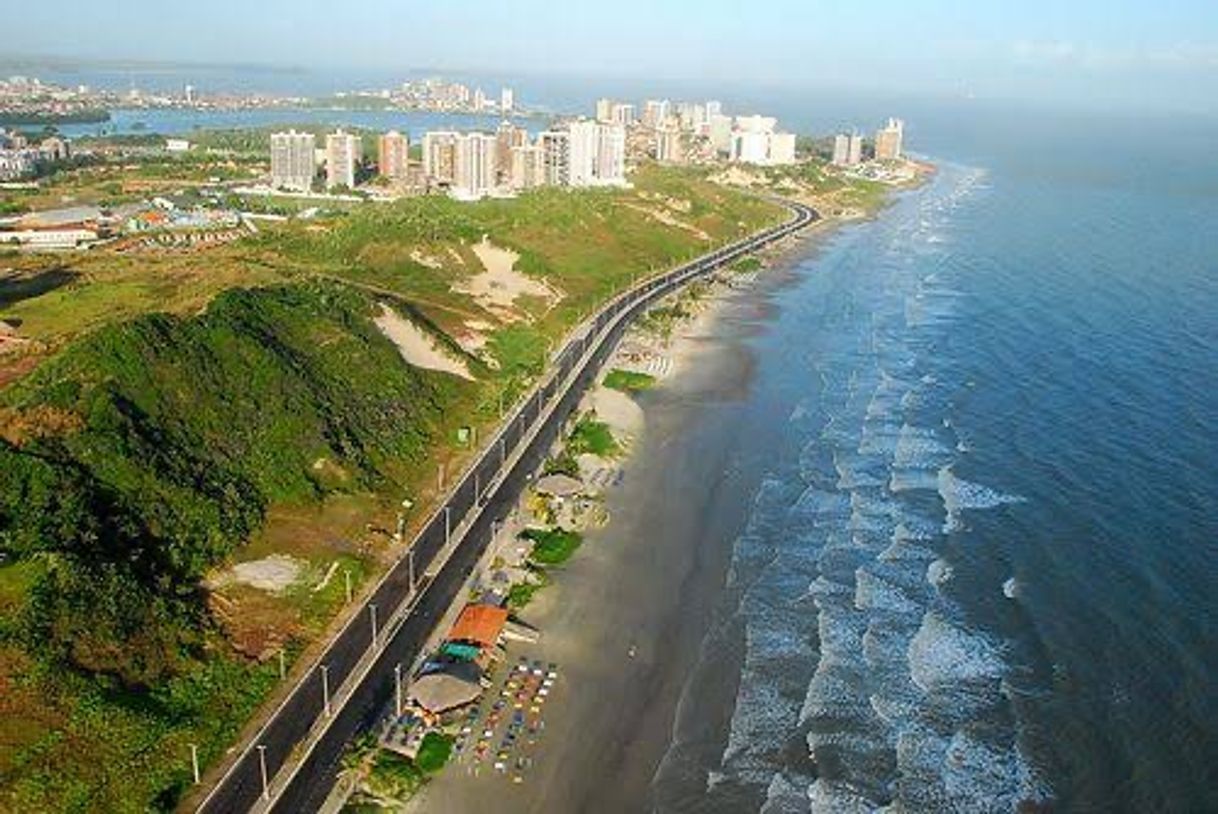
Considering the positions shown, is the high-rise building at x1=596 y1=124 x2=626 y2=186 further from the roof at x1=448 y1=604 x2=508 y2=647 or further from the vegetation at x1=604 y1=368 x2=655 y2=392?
the roof at x1=448 y1=604 x2=508 y2=647

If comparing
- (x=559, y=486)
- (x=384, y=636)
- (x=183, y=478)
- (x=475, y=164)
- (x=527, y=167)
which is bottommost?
(x=384, y=636)

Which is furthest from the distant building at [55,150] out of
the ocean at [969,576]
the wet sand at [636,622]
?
the wet sand at [636,622]

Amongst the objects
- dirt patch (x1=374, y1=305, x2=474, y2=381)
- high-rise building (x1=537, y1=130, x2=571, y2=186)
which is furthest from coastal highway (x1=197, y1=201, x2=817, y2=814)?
high-rise building (x1=537, y1=130, x2=571, y2=186)

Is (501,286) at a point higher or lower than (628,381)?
higher

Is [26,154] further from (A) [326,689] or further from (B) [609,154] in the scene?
(A) [326,689]

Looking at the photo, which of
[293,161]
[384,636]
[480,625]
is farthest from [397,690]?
[293,161]

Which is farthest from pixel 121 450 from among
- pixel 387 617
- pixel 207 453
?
pixel 387 617

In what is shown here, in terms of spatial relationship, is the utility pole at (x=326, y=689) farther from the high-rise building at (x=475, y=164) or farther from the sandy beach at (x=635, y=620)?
the high-rise building at (x=475, y=164)
